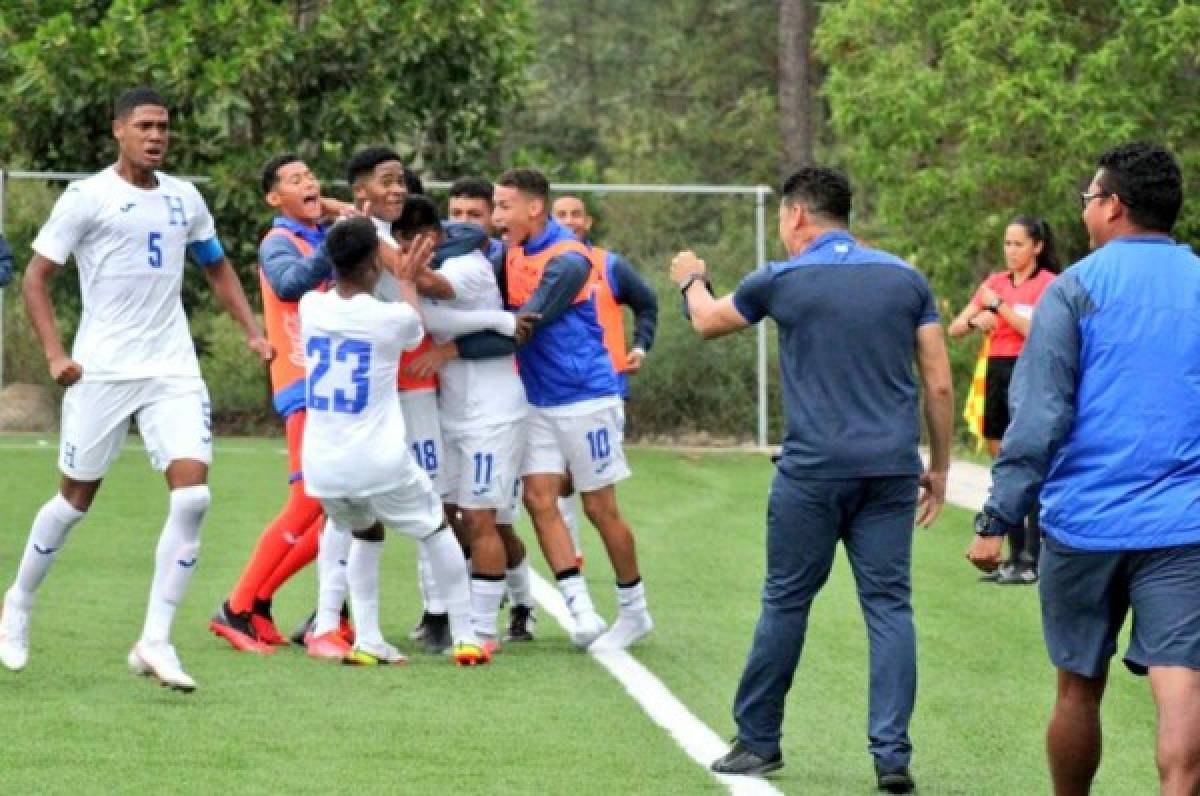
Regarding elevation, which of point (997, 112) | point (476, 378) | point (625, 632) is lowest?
point (625, 632)

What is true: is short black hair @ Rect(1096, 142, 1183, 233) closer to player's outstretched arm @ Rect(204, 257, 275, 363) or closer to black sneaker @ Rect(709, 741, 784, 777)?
black sneaker @ Rect(709, 741, 784, 777)

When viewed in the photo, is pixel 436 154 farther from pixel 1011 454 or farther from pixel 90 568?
pixel 1011 454

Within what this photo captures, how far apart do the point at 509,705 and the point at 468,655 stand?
119 centimetres

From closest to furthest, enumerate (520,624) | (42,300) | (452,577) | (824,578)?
(824,578) < (42,300) < (452,577) < (520,624)

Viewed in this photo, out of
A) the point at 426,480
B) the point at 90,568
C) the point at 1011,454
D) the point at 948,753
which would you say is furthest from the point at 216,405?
the point at 1011,454

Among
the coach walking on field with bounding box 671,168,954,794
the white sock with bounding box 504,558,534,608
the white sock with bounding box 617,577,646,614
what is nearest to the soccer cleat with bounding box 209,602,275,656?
the white sock with bounding box 504,558,534,608

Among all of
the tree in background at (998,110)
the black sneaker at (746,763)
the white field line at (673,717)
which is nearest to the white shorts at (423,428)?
the white field line at (673,717)

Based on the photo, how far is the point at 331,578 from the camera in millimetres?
11719

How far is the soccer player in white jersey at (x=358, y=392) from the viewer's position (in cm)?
1066

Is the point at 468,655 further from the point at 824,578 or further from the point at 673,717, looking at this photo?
the point at 824,578

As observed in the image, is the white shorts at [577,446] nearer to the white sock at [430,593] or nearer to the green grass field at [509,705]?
the white sock at [430,593]

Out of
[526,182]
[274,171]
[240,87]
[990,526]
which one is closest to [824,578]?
[990,526]

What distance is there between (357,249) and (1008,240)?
5496 mm

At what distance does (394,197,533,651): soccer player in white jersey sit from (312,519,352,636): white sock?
0.55 meters
